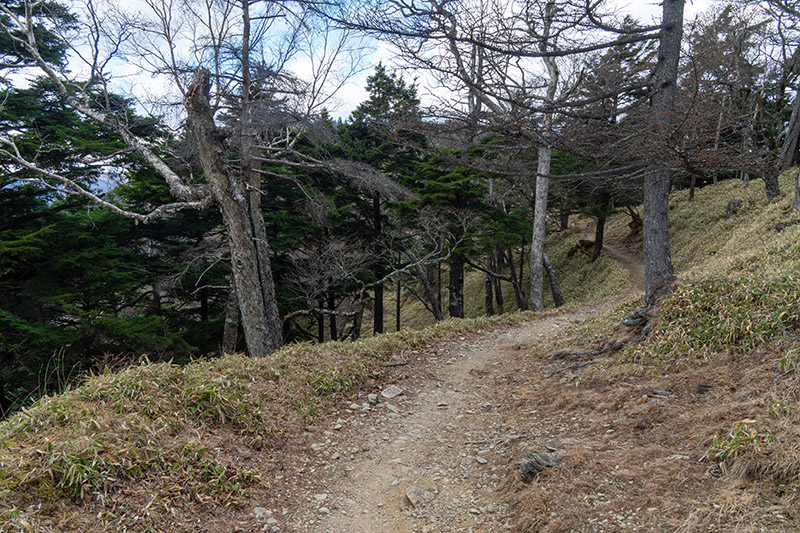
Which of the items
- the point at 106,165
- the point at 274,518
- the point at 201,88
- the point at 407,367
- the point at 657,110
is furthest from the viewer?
the point at 106,165

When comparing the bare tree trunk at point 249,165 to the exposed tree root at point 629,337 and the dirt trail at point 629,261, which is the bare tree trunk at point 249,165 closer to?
the exposed tree root at point 629,337

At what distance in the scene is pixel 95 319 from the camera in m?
9.28

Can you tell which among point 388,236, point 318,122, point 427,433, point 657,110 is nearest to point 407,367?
point 427,433

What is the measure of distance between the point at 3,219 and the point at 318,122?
819 cm

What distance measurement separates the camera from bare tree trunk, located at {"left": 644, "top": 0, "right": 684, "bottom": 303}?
537cm

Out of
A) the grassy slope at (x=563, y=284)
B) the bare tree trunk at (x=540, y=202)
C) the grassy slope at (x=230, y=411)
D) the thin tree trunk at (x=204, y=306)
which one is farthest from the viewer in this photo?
the grassy slope at (x=563, y=284)

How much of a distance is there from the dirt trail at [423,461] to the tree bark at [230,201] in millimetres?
3342

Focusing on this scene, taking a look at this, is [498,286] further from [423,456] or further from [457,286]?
[423,456]

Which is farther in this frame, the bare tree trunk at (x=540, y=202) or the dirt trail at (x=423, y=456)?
the bare tree trunk at (x=540, y=202)

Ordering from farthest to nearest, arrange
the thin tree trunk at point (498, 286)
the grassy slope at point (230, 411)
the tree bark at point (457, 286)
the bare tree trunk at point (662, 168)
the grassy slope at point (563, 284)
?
the thin tree trunk at point (498, 286) < the grassy slope at point (563, 284) < the tree bark at point (457, 286) < the bare tree trunk at point (662, 168) < the grassy slope at point (230, 411)

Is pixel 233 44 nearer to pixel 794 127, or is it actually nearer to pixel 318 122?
pixel 318 122

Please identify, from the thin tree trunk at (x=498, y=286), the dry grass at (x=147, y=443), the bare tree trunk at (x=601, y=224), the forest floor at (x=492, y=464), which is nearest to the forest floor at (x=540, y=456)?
the forest floor at (x=492, y=464)

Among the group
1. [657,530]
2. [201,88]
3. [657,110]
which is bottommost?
[657,530]

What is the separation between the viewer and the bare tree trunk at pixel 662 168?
211 inches
